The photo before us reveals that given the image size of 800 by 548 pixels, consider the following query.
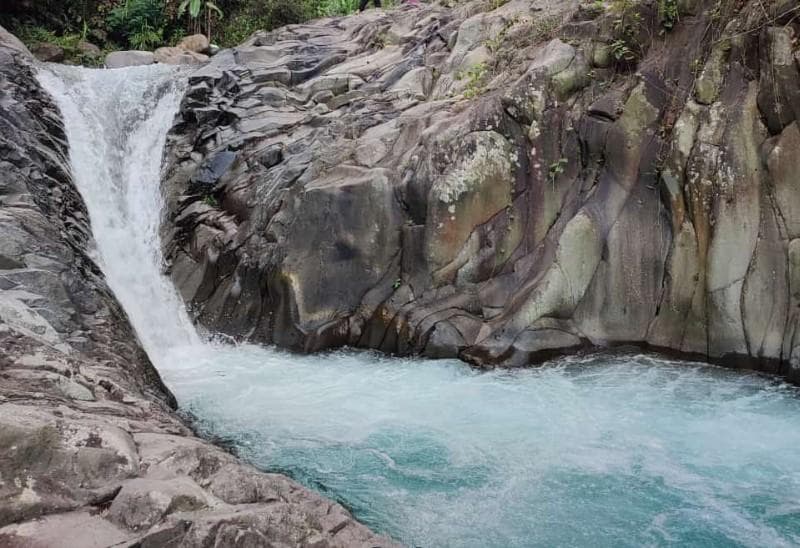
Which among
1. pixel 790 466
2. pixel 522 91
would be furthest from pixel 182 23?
pixel 790 466

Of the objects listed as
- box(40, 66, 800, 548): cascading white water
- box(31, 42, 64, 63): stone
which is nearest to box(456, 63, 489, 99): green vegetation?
box(40, 66, 800, 548): cascading white water

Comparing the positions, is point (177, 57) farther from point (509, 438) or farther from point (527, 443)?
point (527, 443)

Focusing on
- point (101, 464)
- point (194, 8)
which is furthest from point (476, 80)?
point (194, 8)

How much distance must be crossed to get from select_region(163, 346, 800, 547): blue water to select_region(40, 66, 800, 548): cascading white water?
17mm

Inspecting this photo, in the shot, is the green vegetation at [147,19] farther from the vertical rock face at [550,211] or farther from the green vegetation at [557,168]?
the green vegetation at [557,168]

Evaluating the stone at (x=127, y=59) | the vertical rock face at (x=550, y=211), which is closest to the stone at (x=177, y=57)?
the stone at (x=127, y=59)

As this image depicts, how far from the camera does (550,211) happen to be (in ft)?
28.0

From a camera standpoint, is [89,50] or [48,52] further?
[89,50]

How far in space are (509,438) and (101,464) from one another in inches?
147

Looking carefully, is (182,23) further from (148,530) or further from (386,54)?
(148,530)

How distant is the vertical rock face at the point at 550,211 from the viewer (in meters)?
7.43

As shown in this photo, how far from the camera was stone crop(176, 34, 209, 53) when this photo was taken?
62.8 feet

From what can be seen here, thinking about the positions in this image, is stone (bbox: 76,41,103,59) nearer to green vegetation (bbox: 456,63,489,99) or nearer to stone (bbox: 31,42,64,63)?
stone (bbox: 31,42,64,63)

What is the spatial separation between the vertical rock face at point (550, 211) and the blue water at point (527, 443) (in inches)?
22.8
